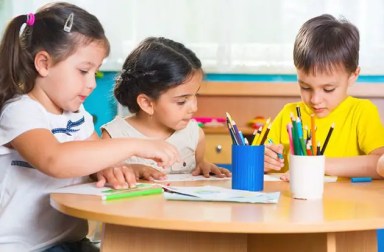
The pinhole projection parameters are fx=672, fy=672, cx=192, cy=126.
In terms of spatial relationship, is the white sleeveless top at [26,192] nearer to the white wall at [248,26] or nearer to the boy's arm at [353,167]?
the boy's arm at [353,167]

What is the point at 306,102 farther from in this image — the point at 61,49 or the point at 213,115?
the point at 213,115

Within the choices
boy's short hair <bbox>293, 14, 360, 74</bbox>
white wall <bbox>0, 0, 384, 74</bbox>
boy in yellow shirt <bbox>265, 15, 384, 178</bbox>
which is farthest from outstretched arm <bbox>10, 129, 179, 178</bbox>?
white wall <bbox>0, 0, 384, 74</bbox>

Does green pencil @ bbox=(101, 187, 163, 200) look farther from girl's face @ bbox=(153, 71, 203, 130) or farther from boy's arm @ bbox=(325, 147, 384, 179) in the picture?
girl's face @ bbox=(153, 71, 203, 130)

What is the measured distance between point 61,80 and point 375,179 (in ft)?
2.55

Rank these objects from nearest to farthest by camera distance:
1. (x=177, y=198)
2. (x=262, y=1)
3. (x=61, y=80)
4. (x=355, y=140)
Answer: (x=177, y=198) → (x=61, y=80) → (x=355, y=140) → (x=262, y=1)

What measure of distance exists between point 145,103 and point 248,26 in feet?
5.19

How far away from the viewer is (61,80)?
152 cm

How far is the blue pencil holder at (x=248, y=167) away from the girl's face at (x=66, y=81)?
15.6 inches

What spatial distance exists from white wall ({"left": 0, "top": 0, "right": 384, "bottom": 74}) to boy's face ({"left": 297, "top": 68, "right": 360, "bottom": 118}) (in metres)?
1.58

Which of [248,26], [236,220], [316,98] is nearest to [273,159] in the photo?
[316,98]

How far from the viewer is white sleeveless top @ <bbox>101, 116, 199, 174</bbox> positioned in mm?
1942

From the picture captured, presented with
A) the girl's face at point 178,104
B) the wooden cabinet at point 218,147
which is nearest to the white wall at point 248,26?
the wooden cabinet at point 218,147

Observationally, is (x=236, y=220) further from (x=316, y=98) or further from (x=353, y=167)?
(x=316, y=98)

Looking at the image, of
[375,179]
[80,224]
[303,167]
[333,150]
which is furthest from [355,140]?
[80,224]
